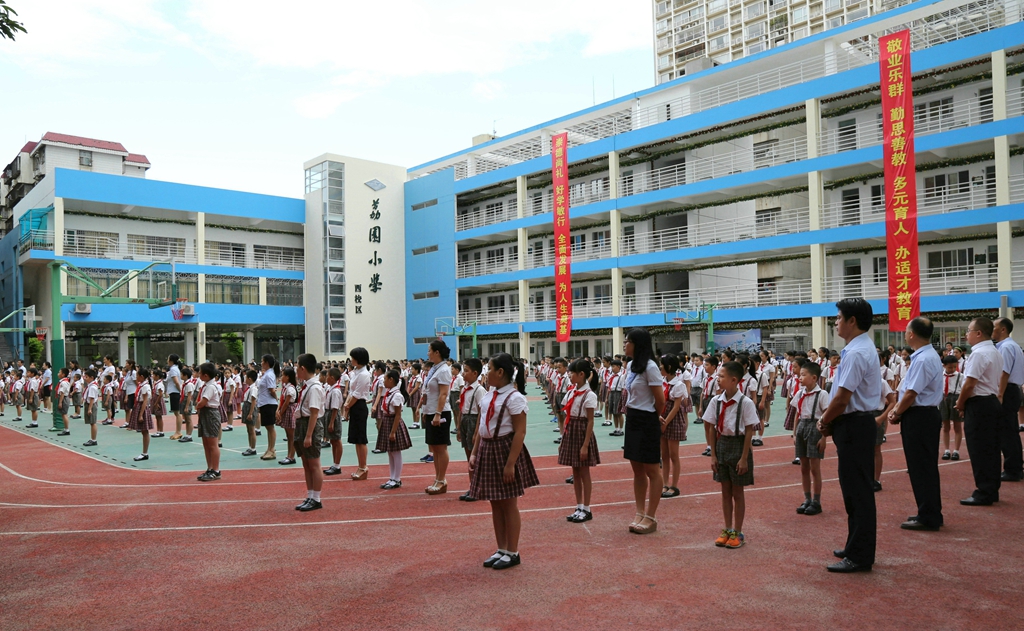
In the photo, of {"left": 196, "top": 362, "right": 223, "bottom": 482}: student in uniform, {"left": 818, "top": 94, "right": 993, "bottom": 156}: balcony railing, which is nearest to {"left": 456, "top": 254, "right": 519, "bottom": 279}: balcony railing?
{"left": 818, "top": 94, "right": 993, "bottom": 156}: balcony railing

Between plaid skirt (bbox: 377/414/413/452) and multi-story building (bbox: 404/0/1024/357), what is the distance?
2234 cm

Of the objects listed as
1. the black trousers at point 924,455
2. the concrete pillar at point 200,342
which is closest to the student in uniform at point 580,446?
the black trousers at point 924,455

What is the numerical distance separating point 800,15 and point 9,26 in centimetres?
6009

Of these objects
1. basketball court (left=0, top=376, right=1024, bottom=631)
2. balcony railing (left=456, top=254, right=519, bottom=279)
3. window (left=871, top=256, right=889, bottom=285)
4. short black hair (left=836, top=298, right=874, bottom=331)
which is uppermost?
balcony railing (left=456, top=254, right=519, bottom=279)

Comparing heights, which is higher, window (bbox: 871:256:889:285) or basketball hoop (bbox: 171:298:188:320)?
window (bbox: 871:256:889:285)

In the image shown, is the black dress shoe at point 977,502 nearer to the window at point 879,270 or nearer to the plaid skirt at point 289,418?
the plaid skirt at point 289,418

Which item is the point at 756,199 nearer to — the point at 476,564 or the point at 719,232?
the point at 719,232

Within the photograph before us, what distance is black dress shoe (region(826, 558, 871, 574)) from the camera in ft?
16.5

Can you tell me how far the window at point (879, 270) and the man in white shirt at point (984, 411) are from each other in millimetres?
21953

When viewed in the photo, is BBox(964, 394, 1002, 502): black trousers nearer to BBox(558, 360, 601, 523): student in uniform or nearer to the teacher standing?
the teacher standing

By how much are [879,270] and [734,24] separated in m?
38.7

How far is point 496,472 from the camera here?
212 inches

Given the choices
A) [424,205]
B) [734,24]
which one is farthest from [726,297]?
[734,24]

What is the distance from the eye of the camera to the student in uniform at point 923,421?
6.01m
